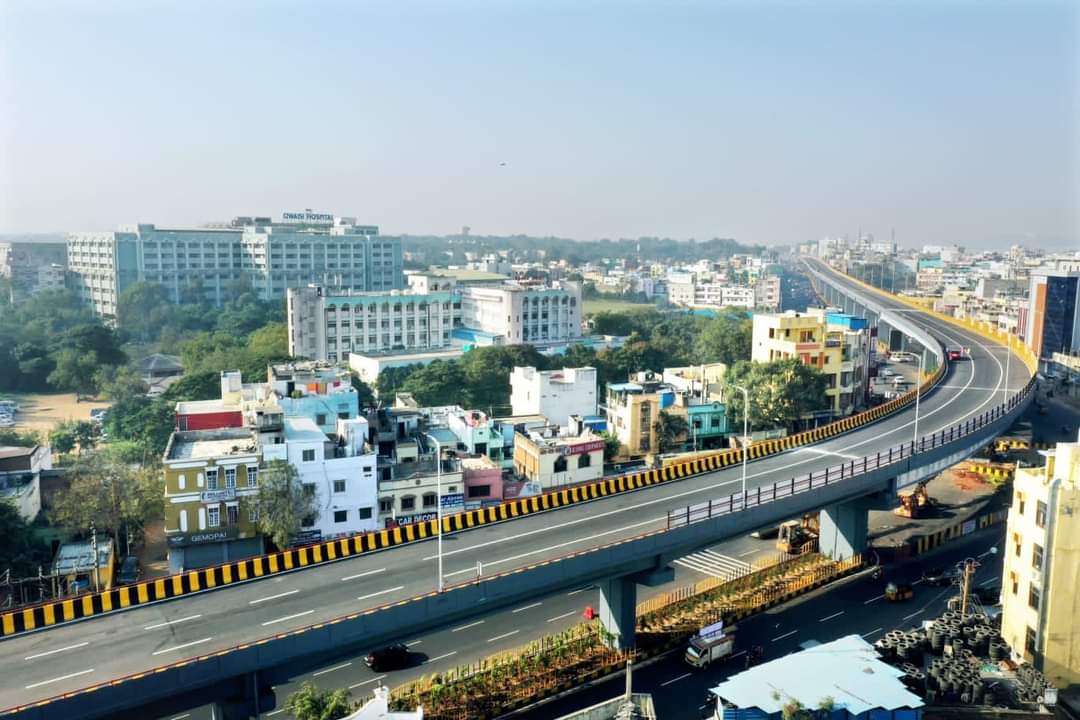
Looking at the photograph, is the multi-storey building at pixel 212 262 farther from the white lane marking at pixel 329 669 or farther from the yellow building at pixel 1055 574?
the yellow building at pixel 1055 574

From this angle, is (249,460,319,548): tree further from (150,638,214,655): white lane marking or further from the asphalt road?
(150,638,214,655): white lane marking

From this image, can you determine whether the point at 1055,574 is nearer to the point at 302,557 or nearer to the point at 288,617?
the point at 288,617

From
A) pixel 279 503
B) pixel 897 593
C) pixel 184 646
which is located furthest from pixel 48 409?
pixel 897 593

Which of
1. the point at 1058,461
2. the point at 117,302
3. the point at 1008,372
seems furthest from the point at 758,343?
the point at 117,302

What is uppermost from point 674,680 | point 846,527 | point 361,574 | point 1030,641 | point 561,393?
point 561,393

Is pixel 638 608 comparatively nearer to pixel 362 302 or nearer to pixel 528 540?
pixel 528 540
